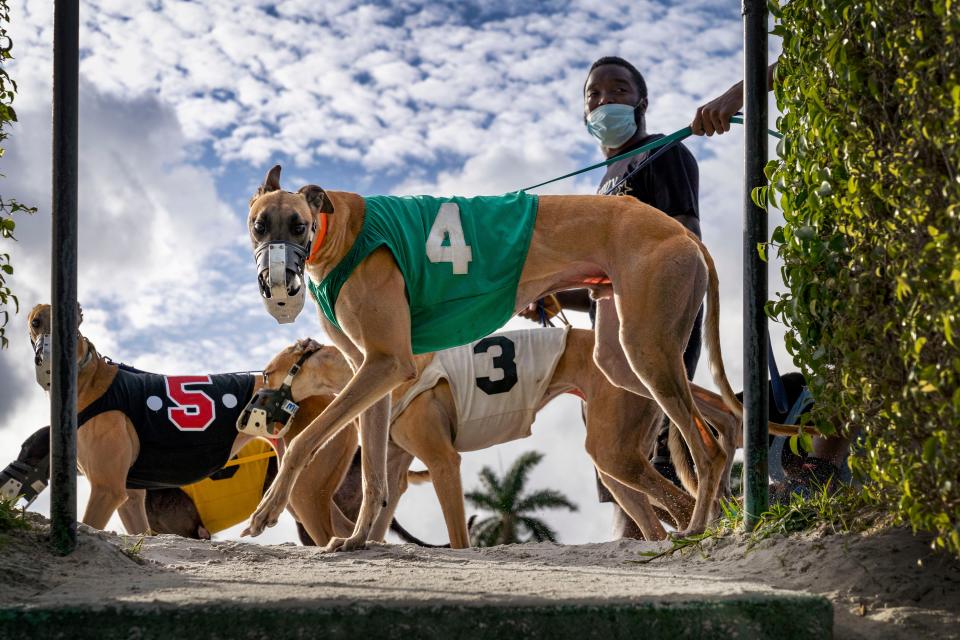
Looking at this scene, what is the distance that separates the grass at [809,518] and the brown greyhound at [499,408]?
2.19 meters

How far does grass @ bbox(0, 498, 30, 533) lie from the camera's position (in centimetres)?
425

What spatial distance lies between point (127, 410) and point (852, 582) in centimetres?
660

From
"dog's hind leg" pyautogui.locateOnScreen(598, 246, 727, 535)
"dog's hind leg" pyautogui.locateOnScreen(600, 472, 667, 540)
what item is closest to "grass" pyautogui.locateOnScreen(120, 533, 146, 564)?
"dog's hind leg" pyautogui.locateOnScreen(598, 246, 727, 535)

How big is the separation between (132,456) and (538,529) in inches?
630

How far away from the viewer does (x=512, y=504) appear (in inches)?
983

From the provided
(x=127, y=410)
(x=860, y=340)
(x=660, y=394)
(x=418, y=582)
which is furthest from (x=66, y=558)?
(x=127, y=410)

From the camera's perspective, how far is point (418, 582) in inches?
138

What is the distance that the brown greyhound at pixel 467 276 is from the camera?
16.5 feet

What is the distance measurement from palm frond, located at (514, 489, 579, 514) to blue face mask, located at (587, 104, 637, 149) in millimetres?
16742

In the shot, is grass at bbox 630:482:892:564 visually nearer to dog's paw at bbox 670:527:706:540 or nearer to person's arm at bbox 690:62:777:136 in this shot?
dog's paw at bbox 670:527:706:540

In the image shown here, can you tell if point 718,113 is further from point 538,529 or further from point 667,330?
point 538,529

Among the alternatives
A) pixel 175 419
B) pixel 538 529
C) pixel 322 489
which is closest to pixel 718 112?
pixel 322 489

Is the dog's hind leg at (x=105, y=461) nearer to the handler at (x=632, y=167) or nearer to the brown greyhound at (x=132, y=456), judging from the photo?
the brown greyhound at (x=132, y=456)

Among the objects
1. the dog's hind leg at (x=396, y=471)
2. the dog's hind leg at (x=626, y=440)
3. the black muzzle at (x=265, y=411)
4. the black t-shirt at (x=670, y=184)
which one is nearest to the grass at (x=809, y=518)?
the dog's hind leg at (x=626, y=440)
